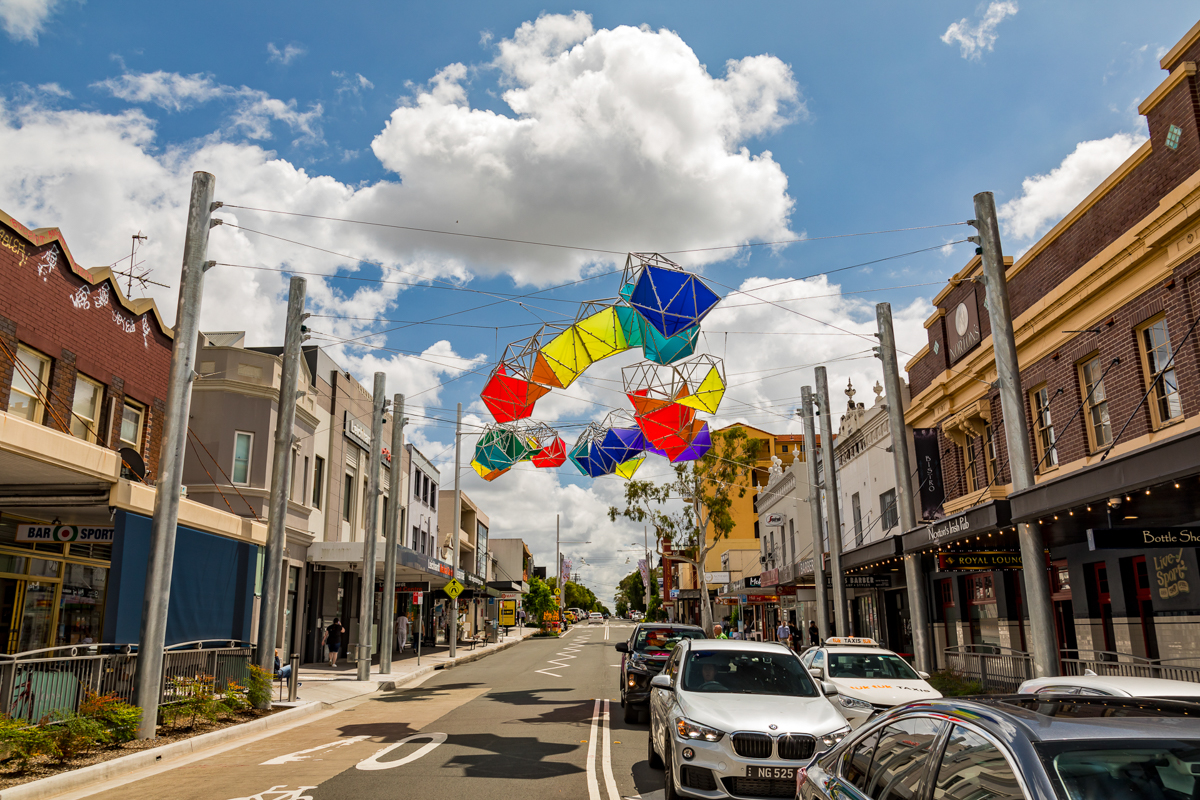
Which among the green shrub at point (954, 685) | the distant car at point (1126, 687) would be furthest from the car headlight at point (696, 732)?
the green shrub at point (954, 685)

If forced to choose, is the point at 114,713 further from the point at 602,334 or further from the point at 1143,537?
the point at 1143,537

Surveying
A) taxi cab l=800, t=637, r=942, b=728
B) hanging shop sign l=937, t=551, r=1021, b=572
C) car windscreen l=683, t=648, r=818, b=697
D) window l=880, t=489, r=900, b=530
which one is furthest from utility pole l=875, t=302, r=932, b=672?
car windscreen l=683, t=648, r=818, b=697

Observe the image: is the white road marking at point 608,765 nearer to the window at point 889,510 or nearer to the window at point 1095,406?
the window at point 1095,406

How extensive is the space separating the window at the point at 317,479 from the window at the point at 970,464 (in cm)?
2082

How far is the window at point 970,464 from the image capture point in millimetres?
23984

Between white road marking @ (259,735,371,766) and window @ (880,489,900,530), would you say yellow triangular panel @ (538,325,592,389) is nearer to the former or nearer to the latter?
white road marking @ (259,735,371,766)

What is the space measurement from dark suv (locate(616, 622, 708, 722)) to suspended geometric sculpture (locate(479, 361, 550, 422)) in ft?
18.2

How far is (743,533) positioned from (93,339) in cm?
6421

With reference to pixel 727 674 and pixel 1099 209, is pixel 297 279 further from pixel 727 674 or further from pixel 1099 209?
pixel 1099 209

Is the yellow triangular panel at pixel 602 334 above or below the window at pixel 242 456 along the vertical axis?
above

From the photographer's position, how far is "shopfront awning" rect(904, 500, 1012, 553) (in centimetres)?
1525

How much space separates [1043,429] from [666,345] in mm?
9234

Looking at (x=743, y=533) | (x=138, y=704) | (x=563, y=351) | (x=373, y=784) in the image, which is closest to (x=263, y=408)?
(x=563, y=351)

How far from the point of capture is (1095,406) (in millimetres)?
17828
